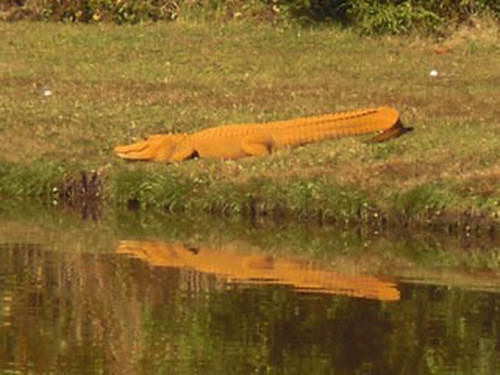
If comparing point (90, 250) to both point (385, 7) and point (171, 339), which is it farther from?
point (385, 7)

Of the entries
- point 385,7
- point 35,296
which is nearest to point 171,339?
point 35,296

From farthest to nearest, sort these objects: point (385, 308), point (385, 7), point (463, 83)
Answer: point (385, 7) < point (463, 83) < point (385, 308)

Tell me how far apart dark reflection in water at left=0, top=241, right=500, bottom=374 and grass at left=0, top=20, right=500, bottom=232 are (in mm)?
2214

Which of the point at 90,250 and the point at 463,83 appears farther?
the point at 463,83

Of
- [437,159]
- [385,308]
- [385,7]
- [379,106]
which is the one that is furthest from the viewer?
[385,7]

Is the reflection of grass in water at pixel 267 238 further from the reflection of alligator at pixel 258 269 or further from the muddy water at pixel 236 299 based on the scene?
the reflection of alligator at pixel 258 269

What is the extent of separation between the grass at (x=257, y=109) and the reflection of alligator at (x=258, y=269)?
185 cm

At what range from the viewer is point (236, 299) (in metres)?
13.7

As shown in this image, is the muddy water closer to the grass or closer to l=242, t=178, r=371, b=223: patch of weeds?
l=242, t=178, r=371, b=223: patch of weeds

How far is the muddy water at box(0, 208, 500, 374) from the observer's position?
458 inches

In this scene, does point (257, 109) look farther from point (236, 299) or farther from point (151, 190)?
point (236, 299)

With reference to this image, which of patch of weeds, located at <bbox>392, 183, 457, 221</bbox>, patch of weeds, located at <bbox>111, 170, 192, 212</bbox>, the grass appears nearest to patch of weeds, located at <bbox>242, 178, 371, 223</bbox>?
Answer: the grass

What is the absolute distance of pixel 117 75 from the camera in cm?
2542

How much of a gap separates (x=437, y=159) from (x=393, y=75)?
6.04 m
